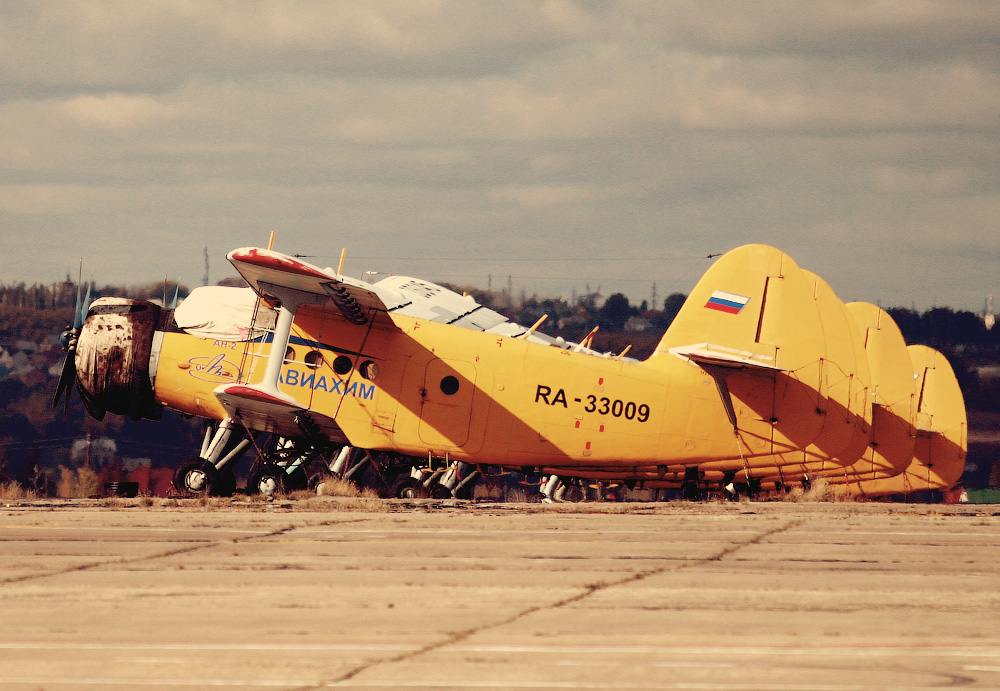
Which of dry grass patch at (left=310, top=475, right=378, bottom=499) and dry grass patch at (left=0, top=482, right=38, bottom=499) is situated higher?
dry grass patch at (left=310, top=475, right=378, bottom=499)

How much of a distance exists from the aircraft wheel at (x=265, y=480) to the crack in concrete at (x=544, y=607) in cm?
1018

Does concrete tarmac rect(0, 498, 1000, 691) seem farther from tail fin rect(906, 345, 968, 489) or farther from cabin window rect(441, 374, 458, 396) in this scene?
tail fin rect(906, 345, 968, 489)

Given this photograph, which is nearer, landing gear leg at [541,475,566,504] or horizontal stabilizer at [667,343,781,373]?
horizontal stabilizer at [667,343,781,373]

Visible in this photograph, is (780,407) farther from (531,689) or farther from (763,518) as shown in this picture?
(531,689)

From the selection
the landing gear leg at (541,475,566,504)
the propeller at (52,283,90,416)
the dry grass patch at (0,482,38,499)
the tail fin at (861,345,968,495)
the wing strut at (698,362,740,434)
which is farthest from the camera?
the landing gear leg at (541,475,566,504)

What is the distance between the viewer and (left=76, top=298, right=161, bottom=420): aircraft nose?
18.8m

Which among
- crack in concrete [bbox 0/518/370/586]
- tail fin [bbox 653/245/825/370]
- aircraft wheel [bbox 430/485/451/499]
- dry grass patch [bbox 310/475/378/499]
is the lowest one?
crack in concrete [bbox 0/518/370/586]

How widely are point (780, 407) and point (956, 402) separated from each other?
1424 cm

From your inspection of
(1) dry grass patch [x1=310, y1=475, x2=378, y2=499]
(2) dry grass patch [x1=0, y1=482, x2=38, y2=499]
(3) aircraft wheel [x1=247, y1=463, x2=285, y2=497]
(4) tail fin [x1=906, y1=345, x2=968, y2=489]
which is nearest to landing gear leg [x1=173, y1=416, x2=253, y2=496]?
(3) aircraft wheel [x1=247, y1=463, x2=285, y2=497]

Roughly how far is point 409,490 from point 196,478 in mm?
5035

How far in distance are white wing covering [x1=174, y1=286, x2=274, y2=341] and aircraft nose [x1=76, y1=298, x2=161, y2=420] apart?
30.0 inches

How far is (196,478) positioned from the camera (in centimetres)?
1875

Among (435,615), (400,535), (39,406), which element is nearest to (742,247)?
(400,535)

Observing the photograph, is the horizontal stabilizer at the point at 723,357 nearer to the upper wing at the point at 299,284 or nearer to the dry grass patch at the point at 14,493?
the upper wing at the point at 299,284
